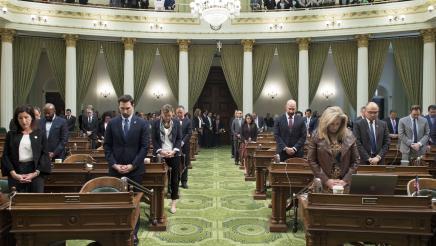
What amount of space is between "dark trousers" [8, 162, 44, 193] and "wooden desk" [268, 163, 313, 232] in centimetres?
282

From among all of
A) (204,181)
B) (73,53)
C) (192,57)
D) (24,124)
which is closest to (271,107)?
(192,57)

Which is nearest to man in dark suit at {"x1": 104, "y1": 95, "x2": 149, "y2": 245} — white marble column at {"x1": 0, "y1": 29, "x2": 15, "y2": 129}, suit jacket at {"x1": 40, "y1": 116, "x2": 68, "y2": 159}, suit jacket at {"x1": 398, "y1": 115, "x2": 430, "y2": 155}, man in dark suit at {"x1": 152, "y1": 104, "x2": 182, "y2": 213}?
man in dark suit at {"x1": 152, "y1": 104, "x2": 182, "y2": 213}

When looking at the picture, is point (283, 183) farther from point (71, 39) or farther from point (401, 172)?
point (71, 39)

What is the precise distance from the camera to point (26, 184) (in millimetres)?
4367

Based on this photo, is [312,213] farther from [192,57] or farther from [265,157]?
[192,57]

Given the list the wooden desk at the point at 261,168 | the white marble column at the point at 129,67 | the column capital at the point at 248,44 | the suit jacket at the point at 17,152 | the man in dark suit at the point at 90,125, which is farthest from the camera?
the column capital at the point at 248,44

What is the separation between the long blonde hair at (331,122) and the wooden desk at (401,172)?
1.56 metres

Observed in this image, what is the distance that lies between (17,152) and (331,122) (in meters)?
3.10

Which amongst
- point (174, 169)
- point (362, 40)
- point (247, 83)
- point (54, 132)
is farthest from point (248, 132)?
point (362, 40)

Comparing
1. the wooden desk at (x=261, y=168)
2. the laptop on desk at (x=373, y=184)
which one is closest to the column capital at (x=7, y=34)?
the wooden desk at (x=261, y=168)

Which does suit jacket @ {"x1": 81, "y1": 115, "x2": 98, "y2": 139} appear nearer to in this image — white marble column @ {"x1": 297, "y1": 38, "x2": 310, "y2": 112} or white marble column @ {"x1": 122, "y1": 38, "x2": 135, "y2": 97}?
white marble column @ {"x1": 122, "y1": 38, "x2": 135, "y2": 97}

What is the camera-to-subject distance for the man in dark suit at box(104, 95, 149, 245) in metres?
4.89

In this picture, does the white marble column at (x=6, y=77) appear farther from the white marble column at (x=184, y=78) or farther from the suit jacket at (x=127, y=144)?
the suit jacket at (x=127, y=144)

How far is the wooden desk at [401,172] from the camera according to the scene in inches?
204
